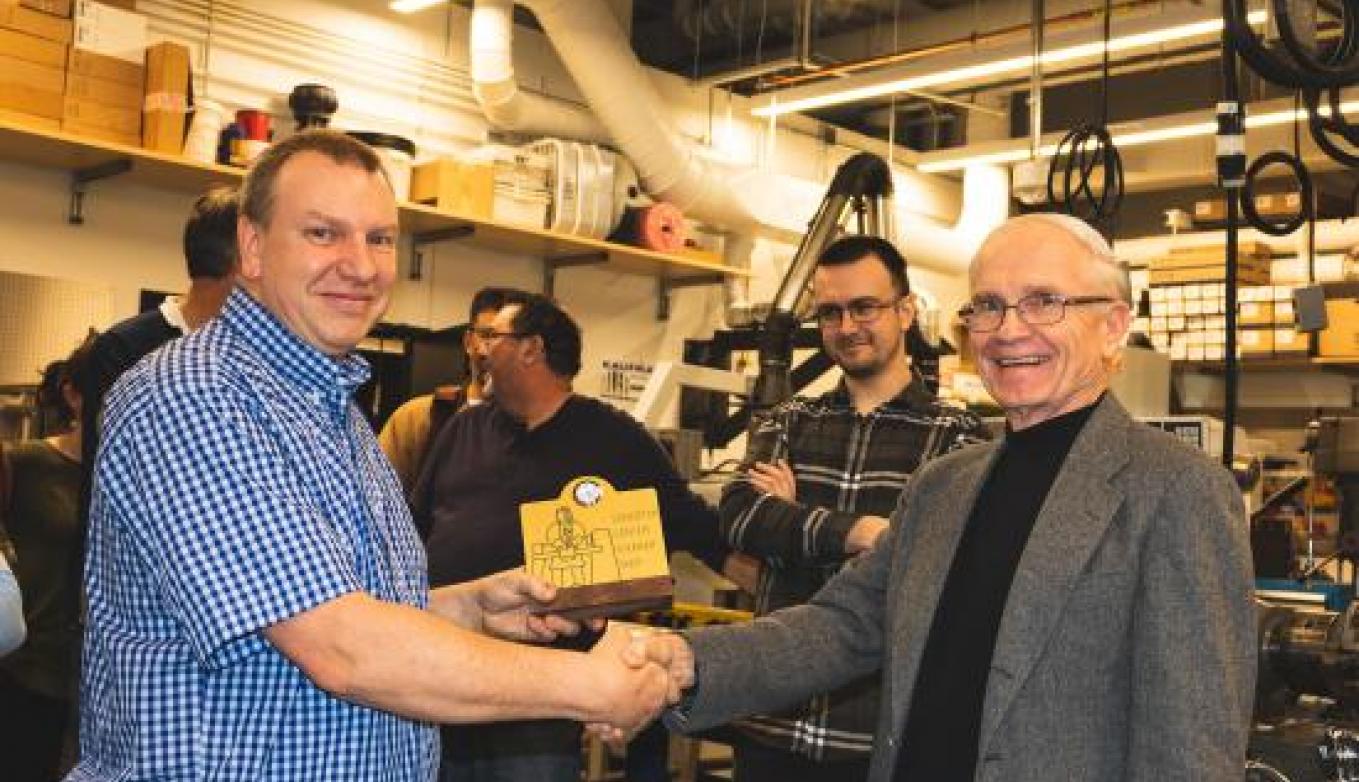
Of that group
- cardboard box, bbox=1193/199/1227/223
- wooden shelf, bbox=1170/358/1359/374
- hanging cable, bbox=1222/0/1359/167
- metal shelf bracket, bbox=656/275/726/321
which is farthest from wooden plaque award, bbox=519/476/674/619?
cardboard box, bbox=1193/199/1227/223

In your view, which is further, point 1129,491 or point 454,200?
point 454,200

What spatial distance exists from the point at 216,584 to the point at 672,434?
12.3ft

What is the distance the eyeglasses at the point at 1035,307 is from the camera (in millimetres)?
1927

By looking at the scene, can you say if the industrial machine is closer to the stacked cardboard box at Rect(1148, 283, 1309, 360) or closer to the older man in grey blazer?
the older man in grey blazer

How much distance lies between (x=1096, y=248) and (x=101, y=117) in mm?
4401

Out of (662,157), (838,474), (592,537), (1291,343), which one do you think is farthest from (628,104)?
(592,537)

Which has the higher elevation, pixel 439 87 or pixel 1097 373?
pixel 439 87

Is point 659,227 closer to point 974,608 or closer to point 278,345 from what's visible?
point 974,608

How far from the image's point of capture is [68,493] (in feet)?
12.2

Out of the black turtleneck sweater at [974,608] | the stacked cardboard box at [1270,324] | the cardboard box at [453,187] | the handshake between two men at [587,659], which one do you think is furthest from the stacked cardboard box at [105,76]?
the stacked cardboard box at [1270,324]

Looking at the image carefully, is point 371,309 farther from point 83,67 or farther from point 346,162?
point 83,67

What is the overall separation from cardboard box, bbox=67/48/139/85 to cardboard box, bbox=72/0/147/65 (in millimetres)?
20

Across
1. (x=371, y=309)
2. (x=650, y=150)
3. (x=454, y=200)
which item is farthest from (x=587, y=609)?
(x=650, y=150)

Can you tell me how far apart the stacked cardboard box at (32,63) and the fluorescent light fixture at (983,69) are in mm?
3451
